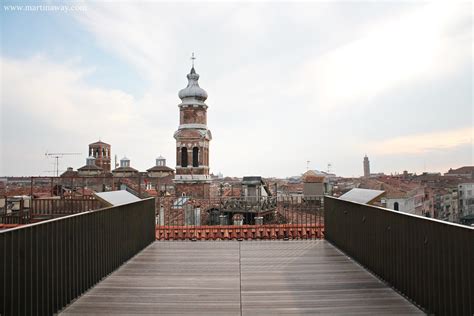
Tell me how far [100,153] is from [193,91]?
5179 centimetres

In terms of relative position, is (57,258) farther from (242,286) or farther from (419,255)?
(419,255)

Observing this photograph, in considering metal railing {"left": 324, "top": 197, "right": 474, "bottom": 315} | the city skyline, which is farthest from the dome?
metal railing {"left": 324, "top": 197, "right": 474, "bottom": 315}

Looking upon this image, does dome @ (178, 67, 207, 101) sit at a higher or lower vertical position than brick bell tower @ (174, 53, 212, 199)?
higher

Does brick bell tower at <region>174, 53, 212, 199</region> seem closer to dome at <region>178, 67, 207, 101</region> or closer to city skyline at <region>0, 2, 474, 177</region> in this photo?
dome at <region>178, 67, 207, 101</region>

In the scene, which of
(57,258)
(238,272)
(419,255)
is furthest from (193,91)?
(419,255)

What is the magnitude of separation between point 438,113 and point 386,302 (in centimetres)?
880

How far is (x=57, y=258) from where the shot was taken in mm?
3512

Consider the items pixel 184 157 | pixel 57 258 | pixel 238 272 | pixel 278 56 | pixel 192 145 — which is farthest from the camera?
pixel 184 157

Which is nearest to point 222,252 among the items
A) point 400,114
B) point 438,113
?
point 438,113

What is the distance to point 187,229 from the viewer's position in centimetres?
783

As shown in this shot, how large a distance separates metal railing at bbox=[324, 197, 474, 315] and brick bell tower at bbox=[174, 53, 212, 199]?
3111cm

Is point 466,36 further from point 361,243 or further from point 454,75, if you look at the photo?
point 361,243

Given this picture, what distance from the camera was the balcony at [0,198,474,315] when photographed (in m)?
2.96

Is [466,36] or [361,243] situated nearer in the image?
[361,243]
